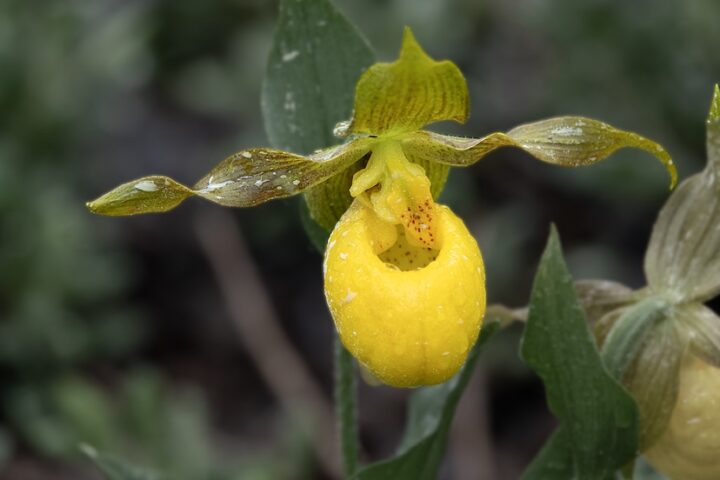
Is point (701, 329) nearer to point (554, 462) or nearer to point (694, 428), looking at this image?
point (694, 428)

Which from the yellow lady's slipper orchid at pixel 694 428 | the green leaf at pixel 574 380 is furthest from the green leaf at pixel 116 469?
the yellow lady's slipper orchid at pixel 694 428

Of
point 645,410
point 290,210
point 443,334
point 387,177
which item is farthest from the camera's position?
point 290,210

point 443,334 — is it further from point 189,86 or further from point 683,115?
point 189,86

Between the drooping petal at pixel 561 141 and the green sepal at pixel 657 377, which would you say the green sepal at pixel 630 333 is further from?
the drooping petal at pixel 561 141

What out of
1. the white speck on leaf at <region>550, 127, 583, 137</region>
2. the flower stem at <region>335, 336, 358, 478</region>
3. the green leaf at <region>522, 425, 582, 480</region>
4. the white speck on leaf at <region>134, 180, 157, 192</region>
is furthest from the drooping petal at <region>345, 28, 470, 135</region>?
the green leaf at <region>522, 425, 582, 480</region>

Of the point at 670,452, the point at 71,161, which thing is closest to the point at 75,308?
the point at 71,161

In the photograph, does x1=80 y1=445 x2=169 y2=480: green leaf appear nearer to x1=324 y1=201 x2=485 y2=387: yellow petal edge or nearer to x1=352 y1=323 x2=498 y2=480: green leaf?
x1=352 y1=323 x2=498 y2=480: green leaf
